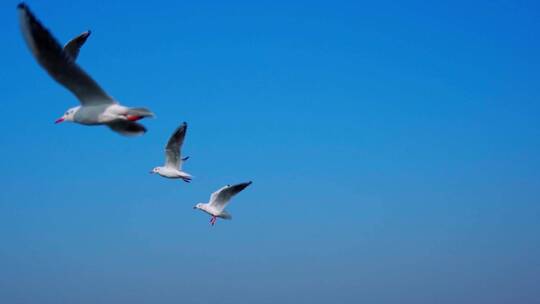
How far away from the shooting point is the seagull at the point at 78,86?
1148 cm

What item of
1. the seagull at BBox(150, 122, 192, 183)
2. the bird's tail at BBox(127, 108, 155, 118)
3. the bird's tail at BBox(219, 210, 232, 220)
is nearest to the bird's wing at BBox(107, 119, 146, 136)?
the bird's tail at BBox(127, 108, 155, 118)

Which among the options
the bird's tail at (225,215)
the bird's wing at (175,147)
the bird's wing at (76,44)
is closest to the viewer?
the bird's wing at (76,44)

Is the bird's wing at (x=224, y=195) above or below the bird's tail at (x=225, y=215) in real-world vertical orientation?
above

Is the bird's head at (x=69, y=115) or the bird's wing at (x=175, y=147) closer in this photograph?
the bird's head at (x=69, y=115)

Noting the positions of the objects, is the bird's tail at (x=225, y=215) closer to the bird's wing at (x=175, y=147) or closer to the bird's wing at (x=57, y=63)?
the bird's wing at (x=175, y=147)

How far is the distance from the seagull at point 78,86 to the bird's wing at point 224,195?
12.0 m

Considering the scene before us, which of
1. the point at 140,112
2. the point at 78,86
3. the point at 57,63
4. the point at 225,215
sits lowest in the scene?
the point at 140,112

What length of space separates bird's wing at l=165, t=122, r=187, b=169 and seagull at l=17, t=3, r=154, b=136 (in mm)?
10952

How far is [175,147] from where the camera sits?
25078 mm

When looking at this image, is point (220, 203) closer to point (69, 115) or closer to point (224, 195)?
point (224, 195)

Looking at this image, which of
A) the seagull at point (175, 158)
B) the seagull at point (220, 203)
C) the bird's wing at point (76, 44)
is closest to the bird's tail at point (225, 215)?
the seagull at point (220, 203)

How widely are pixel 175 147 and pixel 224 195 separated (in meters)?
2.87

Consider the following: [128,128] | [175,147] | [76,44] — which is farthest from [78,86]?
[175,147]

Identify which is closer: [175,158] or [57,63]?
[57,63]
